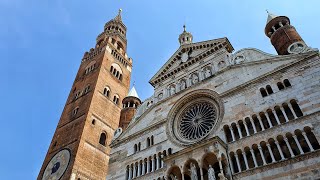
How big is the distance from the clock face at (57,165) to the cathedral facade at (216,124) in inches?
4.8

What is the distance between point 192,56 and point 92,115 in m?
13.0

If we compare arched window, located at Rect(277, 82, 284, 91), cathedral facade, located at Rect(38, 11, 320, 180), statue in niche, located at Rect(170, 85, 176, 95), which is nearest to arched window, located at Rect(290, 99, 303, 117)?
cathedral facade, located at Rect(38, 11, 320, 180)

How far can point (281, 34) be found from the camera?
19.4m

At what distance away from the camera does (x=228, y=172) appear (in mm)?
13242

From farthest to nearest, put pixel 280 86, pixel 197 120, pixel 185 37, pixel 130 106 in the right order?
1. pixel 130 106
2. pixel 185 37
3. pixel 197 120
4. pixel 280 86

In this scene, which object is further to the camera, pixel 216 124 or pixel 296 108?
pixel 216 124

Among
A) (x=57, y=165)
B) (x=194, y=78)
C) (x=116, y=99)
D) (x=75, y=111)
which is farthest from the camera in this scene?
(x=116, y=99)

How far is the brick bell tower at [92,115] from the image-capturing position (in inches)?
976

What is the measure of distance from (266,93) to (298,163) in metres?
4.45

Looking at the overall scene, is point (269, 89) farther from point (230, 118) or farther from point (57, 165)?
point (57, 165)

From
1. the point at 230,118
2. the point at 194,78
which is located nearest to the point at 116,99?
the point at 194,78

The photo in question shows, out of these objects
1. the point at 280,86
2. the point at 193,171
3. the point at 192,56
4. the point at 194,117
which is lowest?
the point at 193,171

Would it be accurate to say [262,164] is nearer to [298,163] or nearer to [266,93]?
[298,163]

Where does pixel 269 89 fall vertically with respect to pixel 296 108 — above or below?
above
